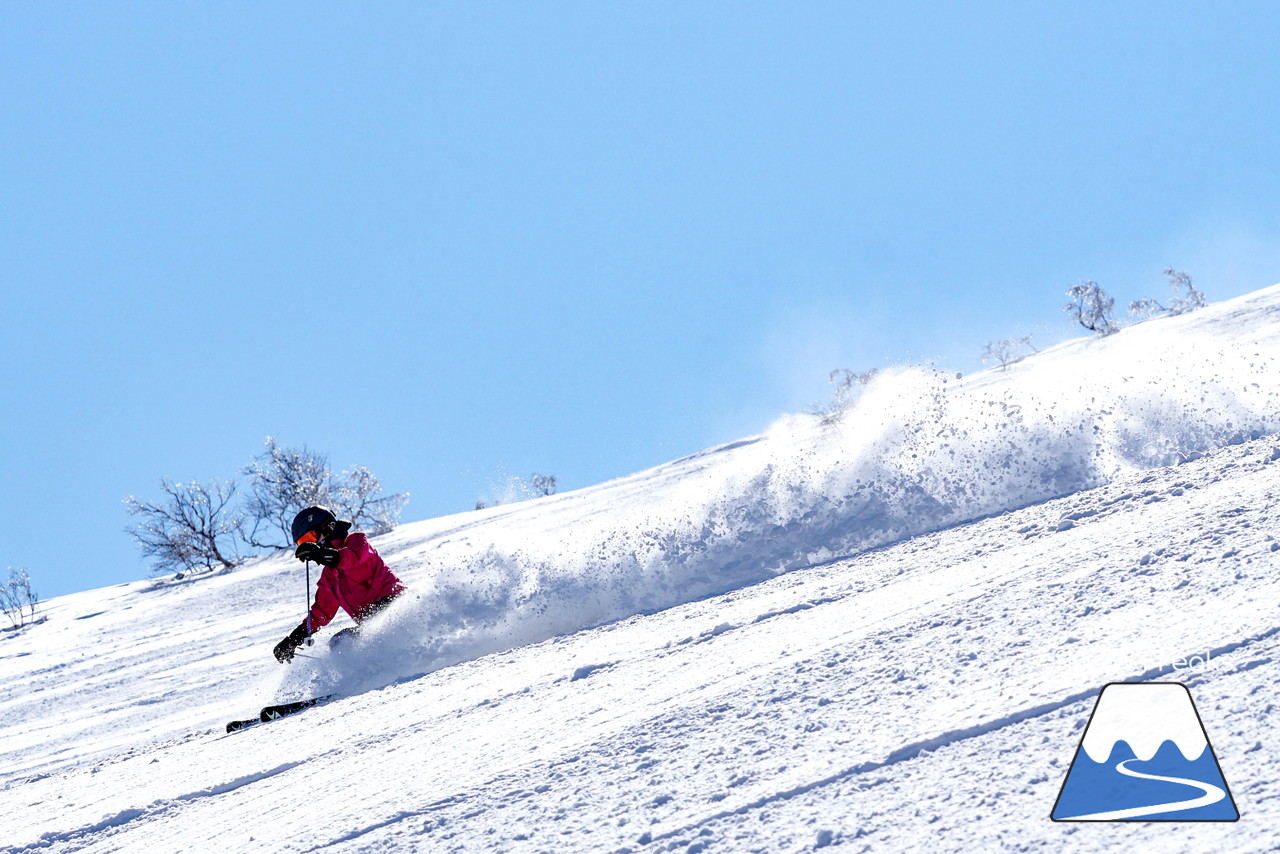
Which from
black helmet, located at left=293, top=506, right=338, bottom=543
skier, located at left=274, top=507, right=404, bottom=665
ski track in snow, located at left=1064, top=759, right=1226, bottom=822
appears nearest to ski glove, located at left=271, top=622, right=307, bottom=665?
skier, located at left=274, top=507, right=404, bottom=665

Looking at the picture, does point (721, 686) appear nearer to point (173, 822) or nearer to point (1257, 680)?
point (1257, 680)

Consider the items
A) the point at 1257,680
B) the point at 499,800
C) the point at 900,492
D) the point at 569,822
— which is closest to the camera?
the point at 1257,680

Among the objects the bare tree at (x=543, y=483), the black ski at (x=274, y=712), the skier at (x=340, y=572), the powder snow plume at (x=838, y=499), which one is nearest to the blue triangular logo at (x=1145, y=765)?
the powder snow plume at (x=838, y=499)

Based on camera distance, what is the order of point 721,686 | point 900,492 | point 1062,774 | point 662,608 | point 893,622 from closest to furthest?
point 1062,774 → point 721,686 → point 893,622 → point 662,608 → point 900,492

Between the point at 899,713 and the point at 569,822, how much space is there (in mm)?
1183

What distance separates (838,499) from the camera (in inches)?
287

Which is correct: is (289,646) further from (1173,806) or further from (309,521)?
(1173,806)

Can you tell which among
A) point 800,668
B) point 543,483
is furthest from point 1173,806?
point 543,483

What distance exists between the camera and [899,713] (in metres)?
3.26

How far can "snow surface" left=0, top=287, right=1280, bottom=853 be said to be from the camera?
112 inches

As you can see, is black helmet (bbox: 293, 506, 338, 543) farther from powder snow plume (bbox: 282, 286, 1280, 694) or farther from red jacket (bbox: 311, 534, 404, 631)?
powder snow plume (bbox: 282, 286, 1280, 694)

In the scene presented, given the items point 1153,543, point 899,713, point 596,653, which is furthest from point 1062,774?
point 596,653

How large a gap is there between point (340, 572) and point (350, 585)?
13cm

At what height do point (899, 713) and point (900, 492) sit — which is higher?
point (900, 492)
